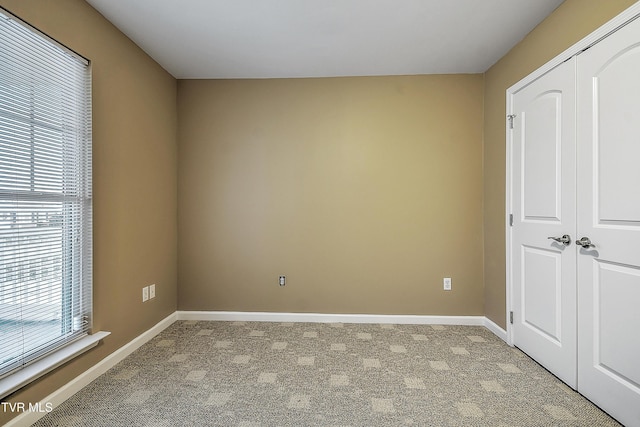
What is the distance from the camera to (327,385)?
7.39ft

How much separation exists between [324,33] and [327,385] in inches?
102

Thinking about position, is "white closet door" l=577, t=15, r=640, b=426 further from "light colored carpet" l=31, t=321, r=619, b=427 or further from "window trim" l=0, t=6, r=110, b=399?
"window trim" l=0, t=6, r=110, b=399

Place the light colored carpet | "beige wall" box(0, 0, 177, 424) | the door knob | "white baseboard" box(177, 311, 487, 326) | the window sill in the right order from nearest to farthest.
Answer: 1. the window sill
2. the light colored carpet
3. the door knob
4. "beige wall" box(0, 0, 177, 424)
5. "white baseboard" box(177, 311, 487, 326)

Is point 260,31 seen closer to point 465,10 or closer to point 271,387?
point 465,10

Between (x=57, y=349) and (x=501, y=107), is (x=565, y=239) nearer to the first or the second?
(x=501, y=107)

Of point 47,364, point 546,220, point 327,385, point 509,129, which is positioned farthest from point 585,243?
point 47,364

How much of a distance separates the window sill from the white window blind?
4cm

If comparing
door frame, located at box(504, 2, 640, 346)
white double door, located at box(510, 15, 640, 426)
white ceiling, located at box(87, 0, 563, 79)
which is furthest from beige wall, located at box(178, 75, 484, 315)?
white double door, located at box(510, 15, 640, 426)

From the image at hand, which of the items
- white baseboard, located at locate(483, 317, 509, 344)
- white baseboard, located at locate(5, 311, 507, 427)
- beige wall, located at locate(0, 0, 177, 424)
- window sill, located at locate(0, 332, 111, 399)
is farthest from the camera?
white baseboard, located at locate(5, 311, 507, 427)

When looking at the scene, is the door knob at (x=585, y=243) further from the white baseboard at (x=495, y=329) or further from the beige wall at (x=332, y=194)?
the beige wall at (x=332, y=194)

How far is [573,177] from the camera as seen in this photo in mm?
2184

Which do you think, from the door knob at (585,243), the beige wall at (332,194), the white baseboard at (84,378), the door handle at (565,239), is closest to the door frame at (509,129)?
the beige wall at (332,194)

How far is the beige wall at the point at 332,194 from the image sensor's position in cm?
349

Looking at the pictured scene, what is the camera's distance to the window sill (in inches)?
67.4
